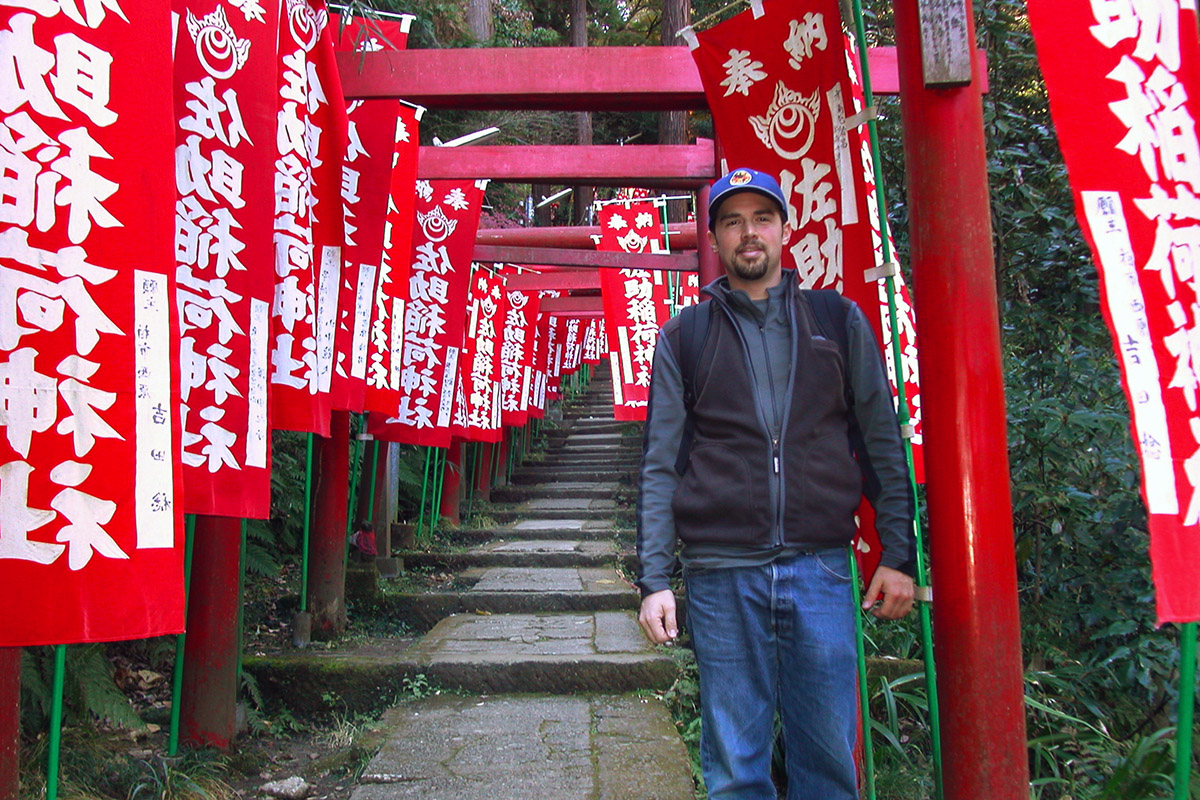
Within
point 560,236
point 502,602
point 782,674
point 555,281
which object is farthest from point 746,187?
point 555,281

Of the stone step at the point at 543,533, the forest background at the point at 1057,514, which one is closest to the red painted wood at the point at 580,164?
the forest background at the point at 1057,514

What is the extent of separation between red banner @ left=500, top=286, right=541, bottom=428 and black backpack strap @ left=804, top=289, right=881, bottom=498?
32.3 ft

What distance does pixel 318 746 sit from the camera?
5.36 meters

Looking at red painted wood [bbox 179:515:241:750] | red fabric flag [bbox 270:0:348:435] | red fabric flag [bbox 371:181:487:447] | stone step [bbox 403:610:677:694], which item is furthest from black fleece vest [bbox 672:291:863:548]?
red fabric flag [bbox 371:181:487:447]

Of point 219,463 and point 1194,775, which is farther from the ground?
point 219,463

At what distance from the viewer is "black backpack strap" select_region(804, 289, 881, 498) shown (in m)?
2.70

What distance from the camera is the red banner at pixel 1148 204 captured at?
7.15ft

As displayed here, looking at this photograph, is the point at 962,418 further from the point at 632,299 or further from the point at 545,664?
the point at 632,299

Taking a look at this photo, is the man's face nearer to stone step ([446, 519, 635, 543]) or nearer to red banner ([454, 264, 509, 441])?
red banner ([454, 264, 509, 441])

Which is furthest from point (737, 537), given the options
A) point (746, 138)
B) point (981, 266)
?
point (746, 138)

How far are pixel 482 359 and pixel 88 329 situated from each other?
27.9 ft

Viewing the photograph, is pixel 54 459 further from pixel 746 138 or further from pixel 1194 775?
pixel 1194 775

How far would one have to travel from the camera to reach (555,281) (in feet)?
45.5

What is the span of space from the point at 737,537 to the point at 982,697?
2.59 feet
